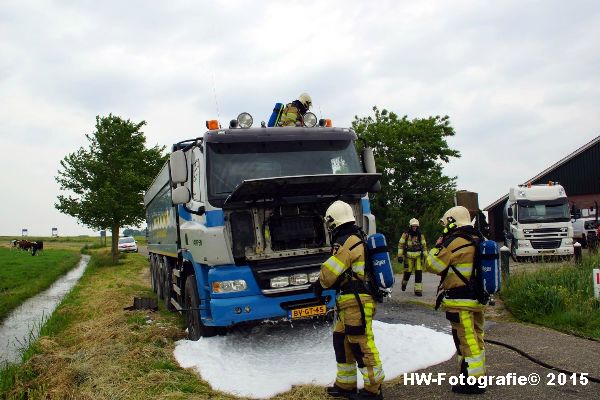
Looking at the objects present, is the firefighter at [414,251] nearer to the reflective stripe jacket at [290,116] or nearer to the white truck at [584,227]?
the reflective stripe jacket at [290,116]

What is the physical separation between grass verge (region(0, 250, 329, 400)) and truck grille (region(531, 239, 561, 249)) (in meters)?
13.6

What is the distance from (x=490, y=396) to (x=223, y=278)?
124 inches

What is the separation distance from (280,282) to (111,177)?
2360 centimetres

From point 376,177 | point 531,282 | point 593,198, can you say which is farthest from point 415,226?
point 593,198

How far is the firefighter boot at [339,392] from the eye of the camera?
4.86 metres

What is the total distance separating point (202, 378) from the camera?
18.5ft

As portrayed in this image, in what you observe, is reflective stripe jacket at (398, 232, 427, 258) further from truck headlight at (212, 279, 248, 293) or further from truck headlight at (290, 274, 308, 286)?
truck headlight at (212, 279, 248, 293)

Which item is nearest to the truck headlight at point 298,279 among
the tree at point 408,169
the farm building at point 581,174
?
the tree at point 408,169

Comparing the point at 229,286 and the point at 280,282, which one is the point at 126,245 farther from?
the point at 280,282

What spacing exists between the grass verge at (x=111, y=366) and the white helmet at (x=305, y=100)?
3989 millimetres

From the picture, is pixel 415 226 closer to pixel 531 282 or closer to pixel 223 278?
pixel 531 282

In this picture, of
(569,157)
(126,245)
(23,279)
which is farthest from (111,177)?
(569,157)

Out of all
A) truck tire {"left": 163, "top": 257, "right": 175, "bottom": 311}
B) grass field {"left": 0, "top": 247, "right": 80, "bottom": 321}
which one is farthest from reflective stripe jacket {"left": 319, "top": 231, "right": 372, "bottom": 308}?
grass field {"left": 0, "top": 247, "right": 80, "bottom": 321}

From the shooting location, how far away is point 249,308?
6.12m
